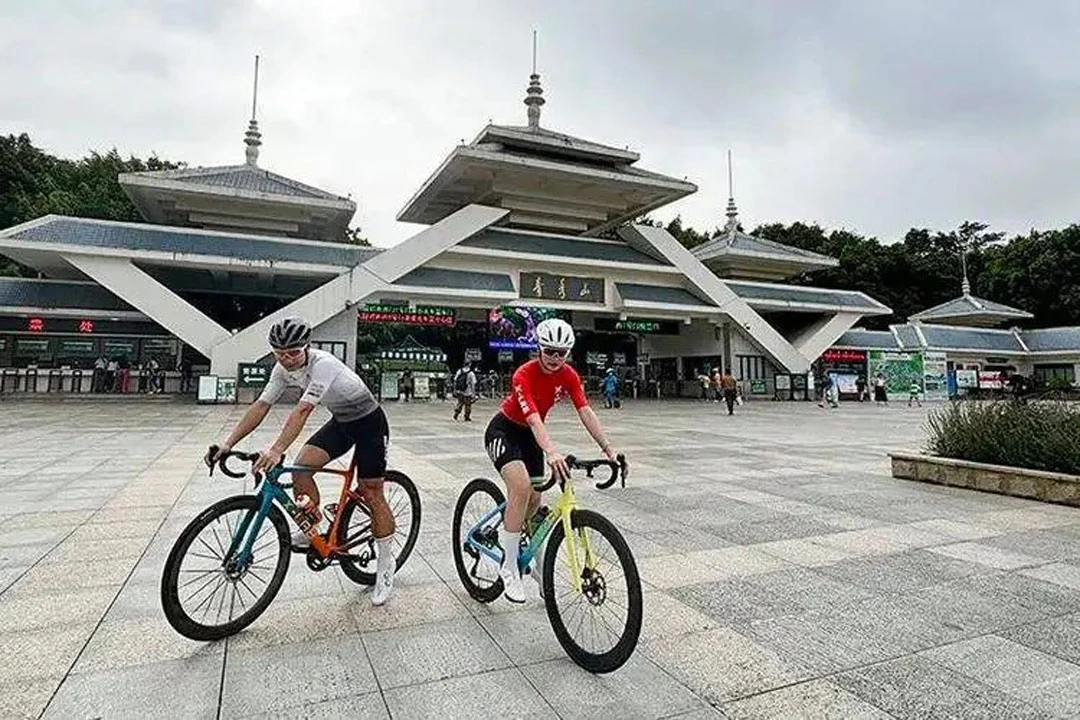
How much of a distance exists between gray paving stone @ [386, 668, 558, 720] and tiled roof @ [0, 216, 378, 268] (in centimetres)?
2327

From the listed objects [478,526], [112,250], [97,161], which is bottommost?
[478,526]

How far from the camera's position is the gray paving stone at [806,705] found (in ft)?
8.26

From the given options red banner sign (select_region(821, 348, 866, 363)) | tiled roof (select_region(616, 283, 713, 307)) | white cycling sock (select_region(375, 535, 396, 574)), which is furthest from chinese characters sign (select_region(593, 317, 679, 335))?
white cycling sock (select_region(375, 535, 396, 574))

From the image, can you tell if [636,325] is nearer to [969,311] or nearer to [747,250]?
[747,250]

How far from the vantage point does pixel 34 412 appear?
17.9m

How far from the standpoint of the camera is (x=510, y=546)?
3.38 meters

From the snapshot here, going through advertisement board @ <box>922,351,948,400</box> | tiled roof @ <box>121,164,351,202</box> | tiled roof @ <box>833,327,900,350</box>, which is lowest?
advertisement board @ <box>922,351,948,400</box>

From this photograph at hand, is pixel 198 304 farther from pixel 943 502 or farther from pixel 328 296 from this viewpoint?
pixel 943 502

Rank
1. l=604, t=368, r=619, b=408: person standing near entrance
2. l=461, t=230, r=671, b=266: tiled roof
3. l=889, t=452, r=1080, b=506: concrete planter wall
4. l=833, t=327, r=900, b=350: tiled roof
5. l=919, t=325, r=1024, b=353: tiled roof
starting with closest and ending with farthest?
1. l=889, t=452, r=1080, b=506: concrete planter wall
2. l=604, t=368, r=619, b=408: person standing near entrance
3. l=461, t=230, r=671, b=266: tiled roof
4. l=833, t=327, r=900, b=350: tiled roof
5. l=919, t=325, r=1024, b=353: tiled roof

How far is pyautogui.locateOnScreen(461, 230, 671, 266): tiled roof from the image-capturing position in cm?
2844

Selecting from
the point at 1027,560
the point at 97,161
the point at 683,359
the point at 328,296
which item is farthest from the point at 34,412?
the point at 683,359

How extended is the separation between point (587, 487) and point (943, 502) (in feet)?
12.7

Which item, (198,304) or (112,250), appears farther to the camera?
(198,304)

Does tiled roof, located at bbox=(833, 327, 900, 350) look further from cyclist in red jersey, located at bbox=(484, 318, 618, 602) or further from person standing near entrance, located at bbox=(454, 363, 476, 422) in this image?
cyclist in red jersey, located at bbox=(484, 318, 618, 602)
